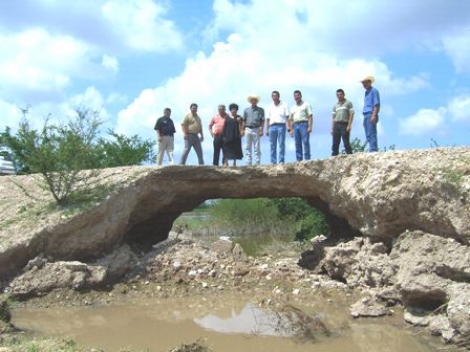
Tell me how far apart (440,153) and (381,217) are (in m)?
1.72

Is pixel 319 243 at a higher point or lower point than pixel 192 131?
lower

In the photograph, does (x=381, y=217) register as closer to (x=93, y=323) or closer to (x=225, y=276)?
(x=225, y=276)

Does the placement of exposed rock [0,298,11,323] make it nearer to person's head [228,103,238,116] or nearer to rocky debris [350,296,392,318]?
rocky debris [350,296,392,318]

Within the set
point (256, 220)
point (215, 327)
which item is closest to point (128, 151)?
point (256, 220)

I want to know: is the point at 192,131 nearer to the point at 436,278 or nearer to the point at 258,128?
the point at 258,128

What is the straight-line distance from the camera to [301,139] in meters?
13.3

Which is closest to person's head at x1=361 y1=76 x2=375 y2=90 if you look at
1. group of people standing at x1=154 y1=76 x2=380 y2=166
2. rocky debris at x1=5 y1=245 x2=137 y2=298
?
group of people standing at x1=154 y1=76 x2=380 y2=166

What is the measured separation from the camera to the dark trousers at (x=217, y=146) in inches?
545

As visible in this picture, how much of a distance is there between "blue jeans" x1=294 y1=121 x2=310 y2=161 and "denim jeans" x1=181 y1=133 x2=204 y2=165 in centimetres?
249

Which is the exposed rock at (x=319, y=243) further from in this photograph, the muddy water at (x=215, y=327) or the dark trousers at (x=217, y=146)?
the muddy water at (x=215, y=327)

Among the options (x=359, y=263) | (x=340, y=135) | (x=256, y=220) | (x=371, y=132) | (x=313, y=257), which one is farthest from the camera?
(x=256, y=220)

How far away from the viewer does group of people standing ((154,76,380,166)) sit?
12383mm

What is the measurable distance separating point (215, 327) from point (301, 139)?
5.25 metres

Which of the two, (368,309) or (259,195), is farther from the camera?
(259,195)
